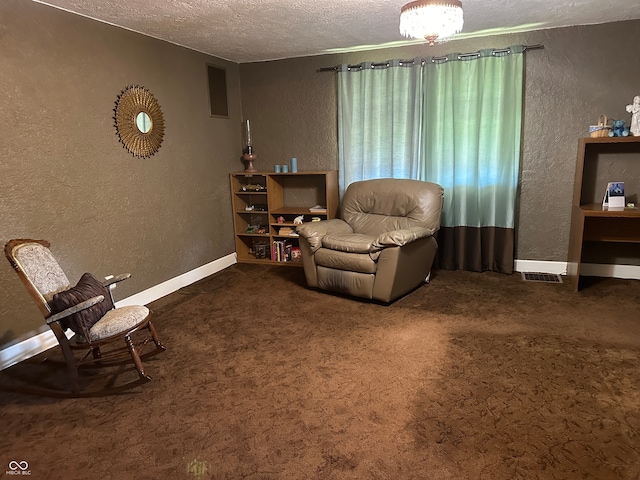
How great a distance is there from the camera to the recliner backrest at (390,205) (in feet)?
12.7

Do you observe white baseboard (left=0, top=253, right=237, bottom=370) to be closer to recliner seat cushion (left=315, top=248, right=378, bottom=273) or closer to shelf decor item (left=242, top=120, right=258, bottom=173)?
shelf decor item (left=242, top=120, right=258, bottom=173)

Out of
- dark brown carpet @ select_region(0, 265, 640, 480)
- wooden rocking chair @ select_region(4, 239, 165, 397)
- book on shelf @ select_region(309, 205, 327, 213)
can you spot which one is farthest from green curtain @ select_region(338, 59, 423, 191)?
wooden rocking chair @ select_region(4, 239, 165, 397)


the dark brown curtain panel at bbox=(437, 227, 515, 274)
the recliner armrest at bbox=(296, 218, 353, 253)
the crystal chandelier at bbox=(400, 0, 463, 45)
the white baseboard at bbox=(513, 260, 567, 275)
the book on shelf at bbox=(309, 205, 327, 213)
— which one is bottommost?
the white baseboard at bbox=(513, 260, 567, 275)

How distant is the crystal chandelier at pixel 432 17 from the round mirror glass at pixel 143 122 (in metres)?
2.30

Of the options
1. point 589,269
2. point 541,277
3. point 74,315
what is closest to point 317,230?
point 74,315

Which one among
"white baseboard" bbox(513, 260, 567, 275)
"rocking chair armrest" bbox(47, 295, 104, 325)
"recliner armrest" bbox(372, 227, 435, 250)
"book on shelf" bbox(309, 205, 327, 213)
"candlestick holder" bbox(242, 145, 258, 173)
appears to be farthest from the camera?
"candlestick holder" bbox(242, 145, 258, 173)

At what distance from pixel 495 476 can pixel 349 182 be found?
3.43 metres

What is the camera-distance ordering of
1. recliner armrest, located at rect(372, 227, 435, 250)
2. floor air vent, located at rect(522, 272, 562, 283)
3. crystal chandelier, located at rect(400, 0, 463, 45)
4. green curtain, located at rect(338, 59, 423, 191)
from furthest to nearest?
1. green curtain, located at rect(338, 59, 423, 191)
2. floor air vent, located at rect(522, 272, 562, 283)
3. recliner armrest, located at rect(372, 227, 435, 250)
4. crystal chandelier, located at rect(400, 0, 463, 45)

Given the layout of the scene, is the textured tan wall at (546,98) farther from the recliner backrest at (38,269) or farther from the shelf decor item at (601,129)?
the recliner backrest at (38,269)

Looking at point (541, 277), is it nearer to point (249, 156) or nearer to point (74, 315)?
point (249, 156)

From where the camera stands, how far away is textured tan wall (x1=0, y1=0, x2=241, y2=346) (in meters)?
2.78

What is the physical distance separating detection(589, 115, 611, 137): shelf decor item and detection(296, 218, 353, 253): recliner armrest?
7.42ft

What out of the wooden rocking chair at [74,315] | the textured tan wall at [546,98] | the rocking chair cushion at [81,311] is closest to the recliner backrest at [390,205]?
the textured tan wall at [546,98]

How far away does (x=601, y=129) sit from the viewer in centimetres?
362
